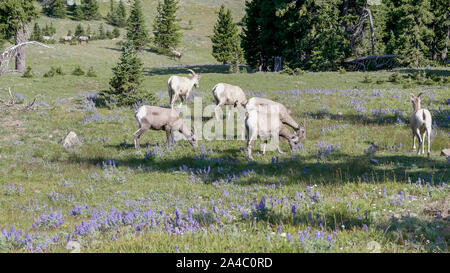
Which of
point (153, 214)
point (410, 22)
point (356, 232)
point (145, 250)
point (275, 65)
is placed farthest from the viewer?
point (275, 65)

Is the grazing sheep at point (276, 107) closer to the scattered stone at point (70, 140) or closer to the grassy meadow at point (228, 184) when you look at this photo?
the grassy meadow at point (228, 184)

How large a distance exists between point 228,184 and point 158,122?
5.61 metres

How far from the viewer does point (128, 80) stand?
845 inches

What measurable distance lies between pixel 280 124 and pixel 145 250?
8.37 m

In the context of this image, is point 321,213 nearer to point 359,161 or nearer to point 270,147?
point 359,161

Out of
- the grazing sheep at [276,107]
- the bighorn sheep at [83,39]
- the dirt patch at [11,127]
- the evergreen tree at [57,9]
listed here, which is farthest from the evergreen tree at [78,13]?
the grazing sheep at [276,107]

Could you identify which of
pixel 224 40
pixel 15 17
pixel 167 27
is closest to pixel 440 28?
pixel 224 40

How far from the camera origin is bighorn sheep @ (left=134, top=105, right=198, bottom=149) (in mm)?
13508

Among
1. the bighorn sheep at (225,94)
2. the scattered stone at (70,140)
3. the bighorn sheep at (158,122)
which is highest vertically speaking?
the bighorn sheep at (225,94)

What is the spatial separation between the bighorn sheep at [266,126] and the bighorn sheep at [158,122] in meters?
3.11

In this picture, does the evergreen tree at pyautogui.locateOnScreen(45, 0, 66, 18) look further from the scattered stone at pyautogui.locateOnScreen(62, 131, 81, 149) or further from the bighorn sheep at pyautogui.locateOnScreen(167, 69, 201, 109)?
the scattered stone at pyautogui.locateOnScreen(62, 131, 81, 149)

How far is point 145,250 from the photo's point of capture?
467cm

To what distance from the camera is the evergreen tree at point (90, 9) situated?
360 ft

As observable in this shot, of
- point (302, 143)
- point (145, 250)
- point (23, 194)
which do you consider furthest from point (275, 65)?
point (145, 250)
